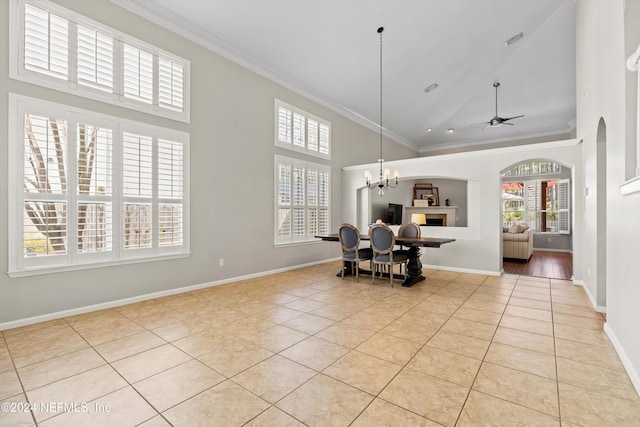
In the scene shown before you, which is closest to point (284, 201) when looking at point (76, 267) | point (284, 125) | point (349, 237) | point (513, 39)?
point (284, 125)

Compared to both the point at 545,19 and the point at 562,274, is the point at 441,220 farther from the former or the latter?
the point at 545,19

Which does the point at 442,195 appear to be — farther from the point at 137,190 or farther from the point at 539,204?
the point at 137,190

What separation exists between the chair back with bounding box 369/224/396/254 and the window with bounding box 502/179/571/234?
7.88 metres

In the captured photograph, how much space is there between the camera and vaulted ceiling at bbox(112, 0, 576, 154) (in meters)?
4.70

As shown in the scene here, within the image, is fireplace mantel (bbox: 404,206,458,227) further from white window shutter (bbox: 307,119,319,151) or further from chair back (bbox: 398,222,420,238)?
white window shutter (bbox: 307,119,319,151)

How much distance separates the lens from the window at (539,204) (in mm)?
9727

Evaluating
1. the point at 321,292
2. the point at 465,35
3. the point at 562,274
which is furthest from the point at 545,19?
the point at 321,292

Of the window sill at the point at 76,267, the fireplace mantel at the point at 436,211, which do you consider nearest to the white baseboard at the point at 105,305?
the window sill at the point at 76,267

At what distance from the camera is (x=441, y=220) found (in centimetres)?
1024

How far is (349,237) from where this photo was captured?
539 cm

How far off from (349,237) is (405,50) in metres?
3.94

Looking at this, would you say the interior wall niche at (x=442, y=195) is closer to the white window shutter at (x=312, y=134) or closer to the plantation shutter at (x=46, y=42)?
the white window shutter at (x=312, y=134)

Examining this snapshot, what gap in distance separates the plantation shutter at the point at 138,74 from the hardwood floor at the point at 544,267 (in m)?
7.28

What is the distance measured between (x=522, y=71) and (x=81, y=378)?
977 cm
